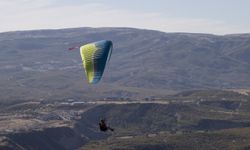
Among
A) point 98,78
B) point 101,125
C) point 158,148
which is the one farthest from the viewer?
point 158,148

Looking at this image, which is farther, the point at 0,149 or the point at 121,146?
the point at 121,146

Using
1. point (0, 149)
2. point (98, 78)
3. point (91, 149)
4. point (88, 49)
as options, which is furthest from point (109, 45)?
point (91, 149)

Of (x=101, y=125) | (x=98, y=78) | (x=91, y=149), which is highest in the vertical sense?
(x=98, y=78)

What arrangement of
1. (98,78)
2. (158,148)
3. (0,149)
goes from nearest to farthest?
(98,78)
(0,149)
(158,148)

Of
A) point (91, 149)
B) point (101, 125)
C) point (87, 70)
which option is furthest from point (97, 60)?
point (91, 149)

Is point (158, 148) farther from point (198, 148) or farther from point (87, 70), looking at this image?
point (87, 70)

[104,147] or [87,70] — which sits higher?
[87,70]

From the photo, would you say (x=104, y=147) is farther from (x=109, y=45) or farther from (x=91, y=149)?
(x=109, y=45)
